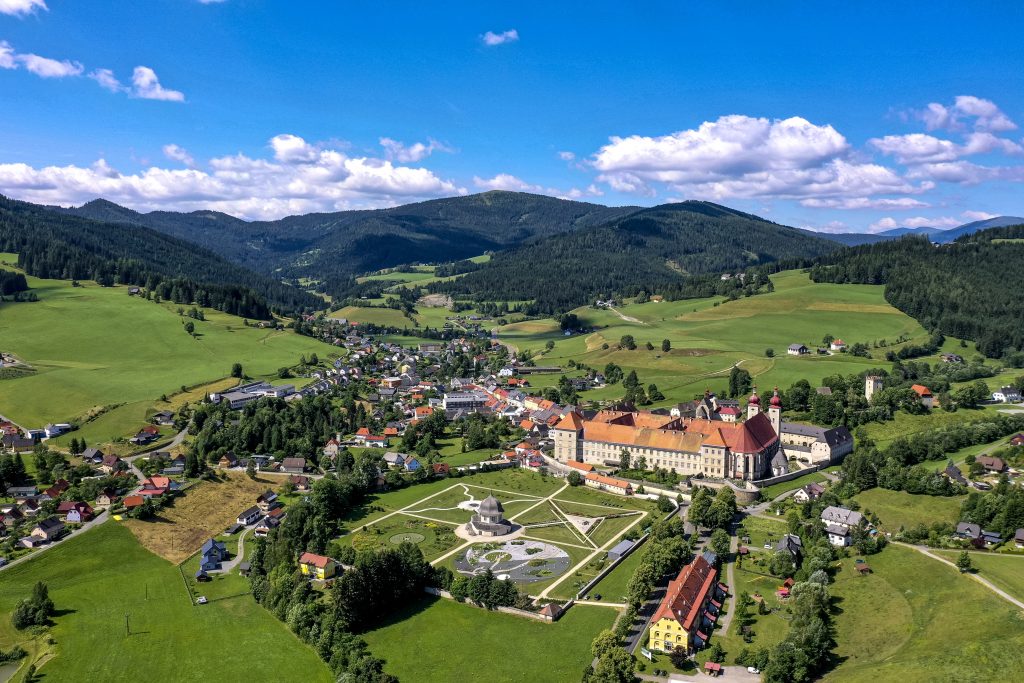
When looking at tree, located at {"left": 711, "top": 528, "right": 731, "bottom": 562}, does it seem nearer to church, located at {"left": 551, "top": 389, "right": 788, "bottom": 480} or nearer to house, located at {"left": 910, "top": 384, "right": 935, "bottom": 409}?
church, located at {"left": 551, "top": 389, "right": 788, "bottom": 480}

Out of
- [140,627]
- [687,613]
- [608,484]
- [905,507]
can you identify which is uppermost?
[905,507]

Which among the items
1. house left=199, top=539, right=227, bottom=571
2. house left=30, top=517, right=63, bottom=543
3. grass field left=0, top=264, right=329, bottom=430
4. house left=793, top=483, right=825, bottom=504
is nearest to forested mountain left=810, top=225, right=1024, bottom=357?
house left=793, top=483, right=825, bottom=504

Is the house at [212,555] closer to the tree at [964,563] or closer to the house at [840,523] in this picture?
the house at [840,523]

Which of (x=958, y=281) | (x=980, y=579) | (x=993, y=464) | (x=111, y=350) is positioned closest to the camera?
(x=980, y=579)

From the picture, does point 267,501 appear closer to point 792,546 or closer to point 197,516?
point 197,516

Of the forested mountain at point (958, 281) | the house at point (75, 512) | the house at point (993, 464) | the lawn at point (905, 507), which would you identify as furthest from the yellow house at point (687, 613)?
the forested mountain at point (958, 281)

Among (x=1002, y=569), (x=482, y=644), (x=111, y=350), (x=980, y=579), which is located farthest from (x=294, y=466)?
(x=111, y=350)

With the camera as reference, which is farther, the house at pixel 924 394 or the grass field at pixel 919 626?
the house at pixel 924 394
